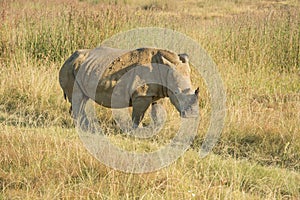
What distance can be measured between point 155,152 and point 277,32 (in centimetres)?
463

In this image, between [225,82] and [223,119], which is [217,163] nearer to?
[223,119]

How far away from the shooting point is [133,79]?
15.4ft

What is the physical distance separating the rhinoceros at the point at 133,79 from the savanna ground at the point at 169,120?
1.35ft

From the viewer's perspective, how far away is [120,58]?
16.0ft

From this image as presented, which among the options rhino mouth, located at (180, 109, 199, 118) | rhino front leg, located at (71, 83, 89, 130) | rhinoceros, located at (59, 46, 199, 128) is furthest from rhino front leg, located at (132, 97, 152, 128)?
rhino front leg, located at (71, 83, 89, 130)

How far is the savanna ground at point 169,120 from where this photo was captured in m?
3.60

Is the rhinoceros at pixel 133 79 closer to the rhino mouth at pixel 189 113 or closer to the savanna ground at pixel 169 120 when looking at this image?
the rhino mouth at pixel 189 113

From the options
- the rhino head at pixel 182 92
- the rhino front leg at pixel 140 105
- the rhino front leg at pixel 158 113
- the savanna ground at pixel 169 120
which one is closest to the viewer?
the savanna ground at pixel 169 120

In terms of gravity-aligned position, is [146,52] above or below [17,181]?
above

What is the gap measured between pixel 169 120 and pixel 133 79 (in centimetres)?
103

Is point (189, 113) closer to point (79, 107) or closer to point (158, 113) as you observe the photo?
point (158, 113)

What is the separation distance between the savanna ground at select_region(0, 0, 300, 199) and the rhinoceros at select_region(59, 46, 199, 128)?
1.35ft

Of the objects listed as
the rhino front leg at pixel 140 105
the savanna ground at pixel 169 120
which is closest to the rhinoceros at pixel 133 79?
the rhino front leg at pixel 140 105

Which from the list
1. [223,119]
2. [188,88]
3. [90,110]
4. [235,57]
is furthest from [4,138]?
[235,57]
